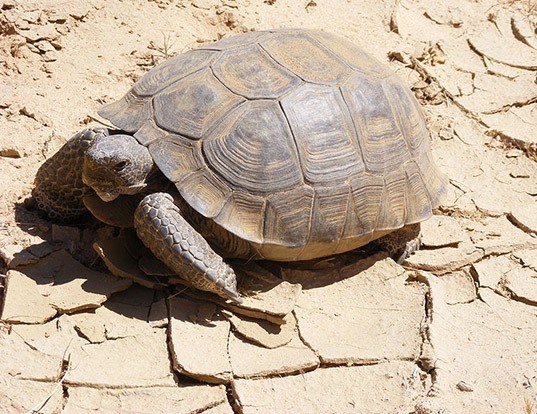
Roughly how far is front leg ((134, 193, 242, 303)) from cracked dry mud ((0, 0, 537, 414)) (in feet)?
0.74

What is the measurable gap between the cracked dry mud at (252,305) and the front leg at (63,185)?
0.14 metres

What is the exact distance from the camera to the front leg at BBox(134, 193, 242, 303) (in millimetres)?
3926

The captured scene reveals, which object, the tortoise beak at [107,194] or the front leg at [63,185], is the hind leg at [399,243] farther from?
the front leg at [63,185]

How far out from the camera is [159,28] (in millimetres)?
6430

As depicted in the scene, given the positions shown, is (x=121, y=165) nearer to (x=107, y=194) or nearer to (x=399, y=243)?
(x=107, y=194)

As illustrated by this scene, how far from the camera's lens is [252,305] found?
4164 mm

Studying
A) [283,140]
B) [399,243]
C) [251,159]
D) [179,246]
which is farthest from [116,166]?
[399,243]

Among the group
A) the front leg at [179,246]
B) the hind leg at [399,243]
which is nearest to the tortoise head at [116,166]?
the front leg at [179,246]

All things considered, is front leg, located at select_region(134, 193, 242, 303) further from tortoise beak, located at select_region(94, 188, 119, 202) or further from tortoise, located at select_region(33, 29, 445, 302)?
tortoise beak, located at select_region(94, 188, 119, 202)

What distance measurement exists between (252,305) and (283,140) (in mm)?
961

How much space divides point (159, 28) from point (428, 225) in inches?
117

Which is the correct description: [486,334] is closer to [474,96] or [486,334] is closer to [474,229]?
[474,229]

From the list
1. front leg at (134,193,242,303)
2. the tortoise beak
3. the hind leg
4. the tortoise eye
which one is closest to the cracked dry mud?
the hind leg

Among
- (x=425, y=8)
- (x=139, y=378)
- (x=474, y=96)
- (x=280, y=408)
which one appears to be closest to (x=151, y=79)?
(x=139, y=378)
